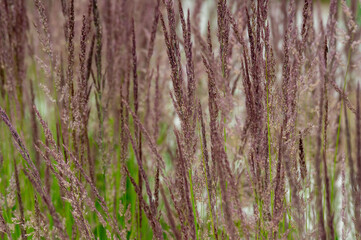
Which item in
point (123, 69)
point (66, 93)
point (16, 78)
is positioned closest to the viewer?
point (66, 93)

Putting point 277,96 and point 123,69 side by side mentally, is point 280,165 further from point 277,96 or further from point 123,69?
point 123,69

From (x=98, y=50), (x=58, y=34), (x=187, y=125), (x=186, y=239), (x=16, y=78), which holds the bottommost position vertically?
(x=186, y=239)

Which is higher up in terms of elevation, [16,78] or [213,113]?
[16,78]

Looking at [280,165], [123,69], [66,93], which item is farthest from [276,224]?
[123,69]

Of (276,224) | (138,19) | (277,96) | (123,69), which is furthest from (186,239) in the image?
(138,19)

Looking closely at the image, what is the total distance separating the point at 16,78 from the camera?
1.87 meters

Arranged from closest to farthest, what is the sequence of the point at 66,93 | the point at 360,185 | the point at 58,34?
the point at 360,185, the point at 66,93, the point at 58,34

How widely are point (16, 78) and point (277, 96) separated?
1159mm

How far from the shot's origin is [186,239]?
1.08 meters

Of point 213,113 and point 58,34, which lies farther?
point 58,34

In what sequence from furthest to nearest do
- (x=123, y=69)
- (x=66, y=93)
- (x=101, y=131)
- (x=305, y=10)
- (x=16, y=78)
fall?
(x=123, y=69), (x=16, y=78), (x=101, y=131), (x=66, y=93), (x=305, y=10)

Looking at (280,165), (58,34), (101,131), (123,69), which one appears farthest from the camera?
(58,34)

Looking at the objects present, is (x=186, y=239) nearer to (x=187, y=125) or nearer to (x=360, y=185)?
(x=187, y=125)

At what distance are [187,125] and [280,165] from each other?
220 mm
